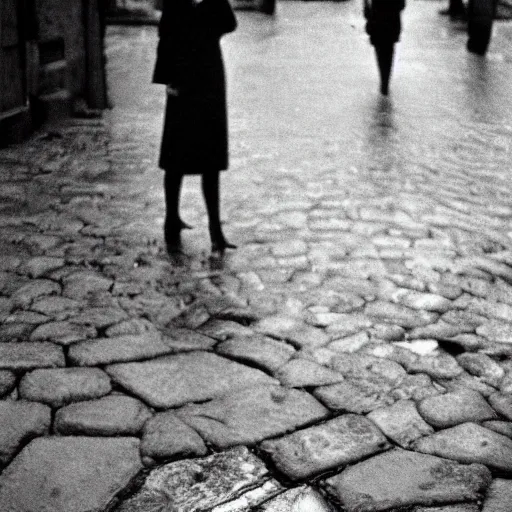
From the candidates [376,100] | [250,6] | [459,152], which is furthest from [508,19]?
[459,152]

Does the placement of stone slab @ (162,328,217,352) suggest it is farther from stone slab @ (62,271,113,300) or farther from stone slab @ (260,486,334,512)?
stone slab @ (260,486,334,512)

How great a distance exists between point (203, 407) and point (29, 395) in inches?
29.8

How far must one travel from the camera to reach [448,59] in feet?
49.0

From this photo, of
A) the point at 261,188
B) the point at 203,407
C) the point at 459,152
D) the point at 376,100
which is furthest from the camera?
the point at 376,100

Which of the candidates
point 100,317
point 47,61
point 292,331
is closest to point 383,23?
point 47,61

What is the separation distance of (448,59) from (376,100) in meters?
4.69

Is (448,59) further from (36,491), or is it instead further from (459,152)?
(36,491)

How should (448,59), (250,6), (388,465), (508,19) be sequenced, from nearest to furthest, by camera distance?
(388,465) < (448,59) < (508,19) < (250,6)

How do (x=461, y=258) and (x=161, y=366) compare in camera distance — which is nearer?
(x=161, y=366)

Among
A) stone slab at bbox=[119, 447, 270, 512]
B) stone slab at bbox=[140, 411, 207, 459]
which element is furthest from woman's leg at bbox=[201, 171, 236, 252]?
stone slab at bbox=[119, 447, 270, 512]

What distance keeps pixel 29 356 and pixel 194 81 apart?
1985 millimetres

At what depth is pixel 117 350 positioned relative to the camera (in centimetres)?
396

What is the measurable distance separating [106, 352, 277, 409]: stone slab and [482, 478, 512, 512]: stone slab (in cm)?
111

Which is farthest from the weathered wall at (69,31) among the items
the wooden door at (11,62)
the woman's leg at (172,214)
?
the woman's leg at (172,214)
